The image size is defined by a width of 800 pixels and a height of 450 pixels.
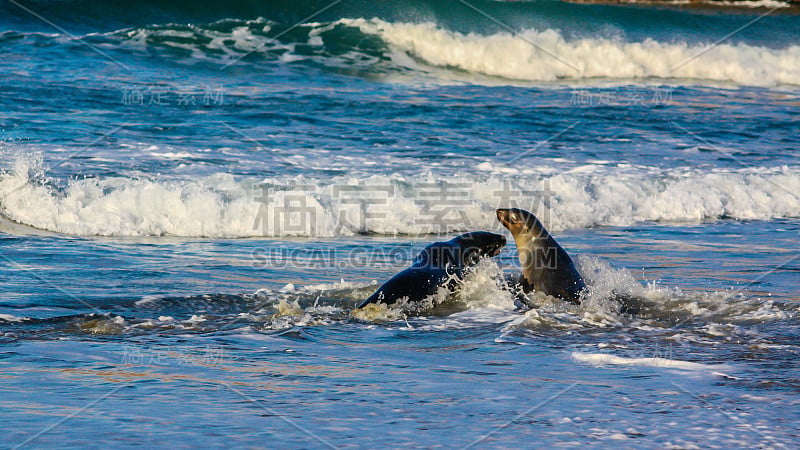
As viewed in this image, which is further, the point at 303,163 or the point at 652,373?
the point at 303,163

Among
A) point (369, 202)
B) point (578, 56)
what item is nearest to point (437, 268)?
point (369, 202)

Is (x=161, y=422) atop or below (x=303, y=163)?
below

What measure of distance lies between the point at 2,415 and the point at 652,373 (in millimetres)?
3134

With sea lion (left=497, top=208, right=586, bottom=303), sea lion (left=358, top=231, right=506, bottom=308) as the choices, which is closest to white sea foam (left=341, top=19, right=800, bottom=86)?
sea lion (left=358, top=231, right=506, bottom=308)

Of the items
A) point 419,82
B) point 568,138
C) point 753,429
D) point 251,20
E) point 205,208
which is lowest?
point 753,429

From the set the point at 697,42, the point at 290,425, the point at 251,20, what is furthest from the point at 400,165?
the point at 697,42

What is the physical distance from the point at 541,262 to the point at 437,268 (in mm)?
798

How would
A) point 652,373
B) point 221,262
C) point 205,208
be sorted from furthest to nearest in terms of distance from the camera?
point 205,208, point 221,262, point 652,373

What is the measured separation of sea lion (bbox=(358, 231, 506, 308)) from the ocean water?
0.14m

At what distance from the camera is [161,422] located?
3914mm

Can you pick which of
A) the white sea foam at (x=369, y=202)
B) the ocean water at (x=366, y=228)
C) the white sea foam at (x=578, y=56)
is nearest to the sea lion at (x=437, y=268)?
the ocean water at (x=366, y=228)

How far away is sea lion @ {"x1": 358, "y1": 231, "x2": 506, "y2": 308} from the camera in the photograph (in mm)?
6539

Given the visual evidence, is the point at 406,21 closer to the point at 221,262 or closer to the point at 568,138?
the point at 568,138

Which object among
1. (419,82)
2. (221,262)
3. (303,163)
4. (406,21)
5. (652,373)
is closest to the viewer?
(652,373)
